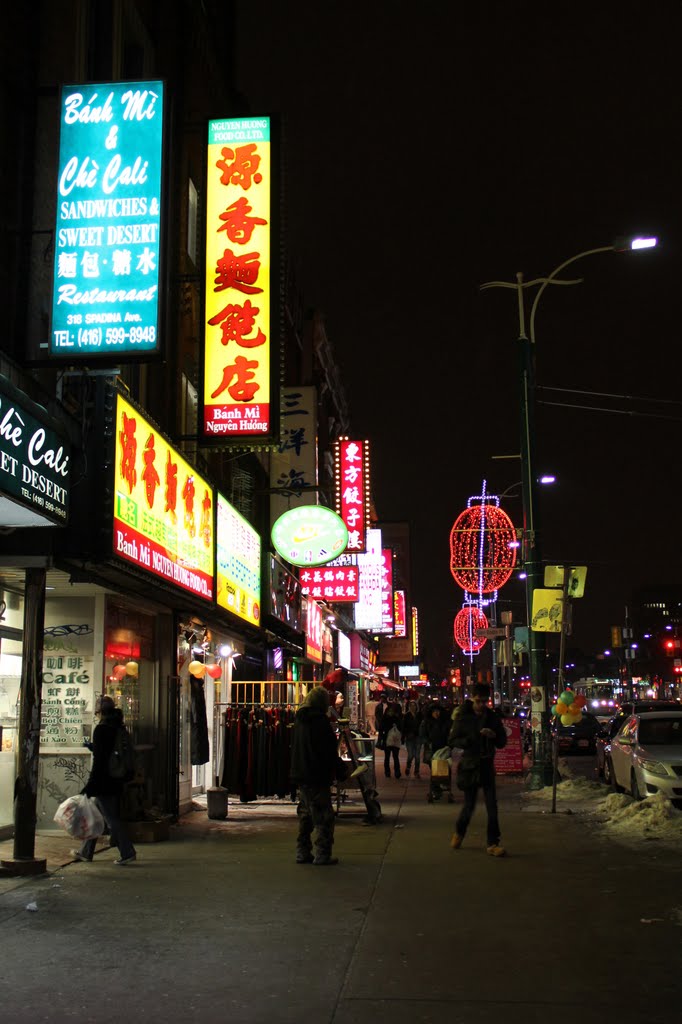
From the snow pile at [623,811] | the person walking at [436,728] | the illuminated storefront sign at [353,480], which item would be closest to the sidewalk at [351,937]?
the snow pile at [623,811]

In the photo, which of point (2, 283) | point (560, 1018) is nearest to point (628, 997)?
point (560, 1018)

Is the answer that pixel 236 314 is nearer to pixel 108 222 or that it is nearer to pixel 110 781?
pixel 108 222

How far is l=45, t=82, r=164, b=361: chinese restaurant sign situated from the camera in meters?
10.6

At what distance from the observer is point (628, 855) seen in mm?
11172

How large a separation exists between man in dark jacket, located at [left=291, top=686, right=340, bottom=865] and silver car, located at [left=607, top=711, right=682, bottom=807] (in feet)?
18.6

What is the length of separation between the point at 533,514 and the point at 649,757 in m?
6.86

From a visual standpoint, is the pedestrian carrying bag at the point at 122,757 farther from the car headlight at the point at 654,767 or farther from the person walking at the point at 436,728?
the person walking at the point at 436,728

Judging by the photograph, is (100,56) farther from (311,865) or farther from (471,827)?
(471,827)

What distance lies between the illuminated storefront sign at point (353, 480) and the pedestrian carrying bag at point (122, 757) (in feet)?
63.7

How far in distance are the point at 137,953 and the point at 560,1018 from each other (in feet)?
9.44

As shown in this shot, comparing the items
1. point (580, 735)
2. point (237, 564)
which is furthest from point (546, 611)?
point (580, 735)

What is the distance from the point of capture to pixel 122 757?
10727 mm

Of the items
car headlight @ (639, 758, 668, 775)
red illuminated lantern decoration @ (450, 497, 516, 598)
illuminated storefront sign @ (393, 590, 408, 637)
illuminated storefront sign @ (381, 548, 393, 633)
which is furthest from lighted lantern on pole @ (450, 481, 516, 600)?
illuminated storefront sign @ (393, 590, 408, 637)

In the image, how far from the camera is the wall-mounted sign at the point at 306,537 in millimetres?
21906
